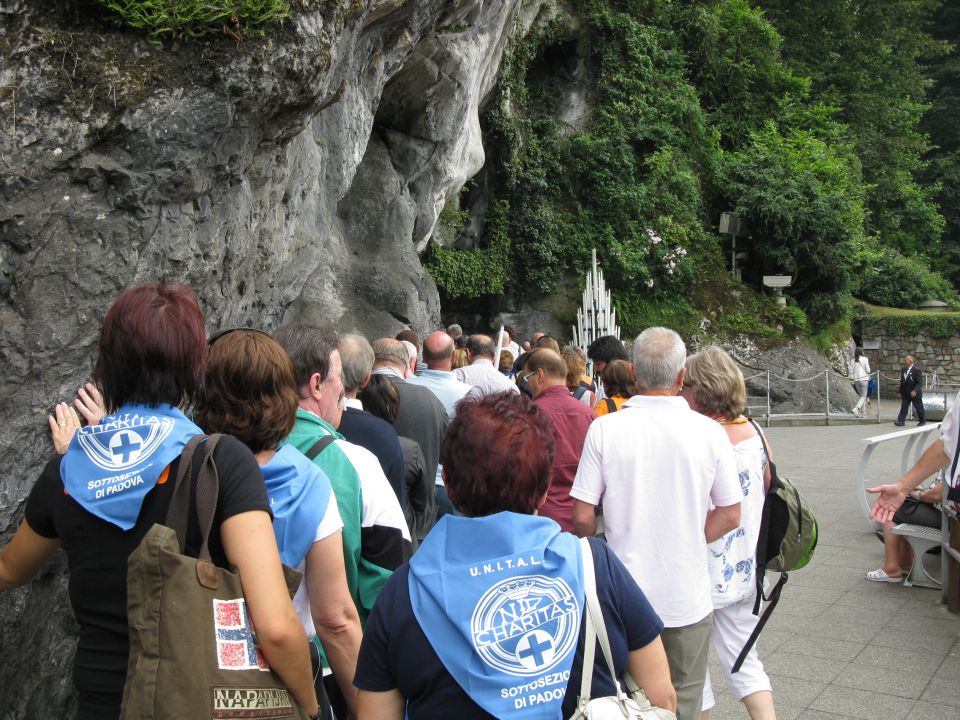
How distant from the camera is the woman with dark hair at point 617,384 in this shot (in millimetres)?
5852

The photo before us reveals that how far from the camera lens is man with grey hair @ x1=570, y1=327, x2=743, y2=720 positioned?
3.11 metres

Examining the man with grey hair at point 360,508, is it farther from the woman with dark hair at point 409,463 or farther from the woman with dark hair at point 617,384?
the woman with dark hair at point 617,384

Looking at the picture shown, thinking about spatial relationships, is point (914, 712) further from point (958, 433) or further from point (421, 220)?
point (421, 220)

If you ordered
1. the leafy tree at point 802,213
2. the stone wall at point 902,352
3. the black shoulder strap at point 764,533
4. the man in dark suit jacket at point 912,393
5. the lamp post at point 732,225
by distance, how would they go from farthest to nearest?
the stone wall at point 902,352
the lamp post at point 732,225
the leafy tree at point 802,213
the man in dark suit jacket at point 912,393
the black shoulder strap at point 764,533

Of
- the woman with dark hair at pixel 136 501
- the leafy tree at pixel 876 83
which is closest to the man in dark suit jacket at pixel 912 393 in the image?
the leafy tree at pixel 876 83

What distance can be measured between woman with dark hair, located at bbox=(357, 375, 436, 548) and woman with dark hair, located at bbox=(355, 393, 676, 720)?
6.34 ft

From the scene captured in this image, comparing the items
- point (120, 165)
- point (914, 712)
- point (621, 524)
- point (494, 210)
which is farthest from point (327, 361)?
point (494, 210)

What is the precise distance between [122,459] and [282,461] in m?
0.42

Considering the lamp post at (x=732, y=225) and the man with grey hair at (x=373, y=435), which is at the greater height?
the man with grey hair at (x=373, y=435)

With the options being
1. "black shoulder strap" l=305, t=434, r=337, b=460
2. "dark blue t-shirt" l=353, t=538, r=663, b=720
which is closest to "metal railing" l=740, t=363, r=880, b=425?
"black shoulder strap" l=305, t=434, r=337, b=460

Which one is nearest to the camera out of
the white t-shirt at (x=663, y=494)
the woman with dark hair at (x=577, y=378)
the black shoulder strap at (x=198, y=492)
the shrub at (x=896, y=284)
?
the black shoulder strap at (x=198, y=492)

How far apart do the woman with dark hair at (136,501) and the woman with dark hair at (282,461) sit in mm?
141

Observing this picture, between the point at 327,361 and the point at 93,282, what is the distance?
224cm

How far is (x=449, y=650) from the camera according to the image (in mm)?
1705
